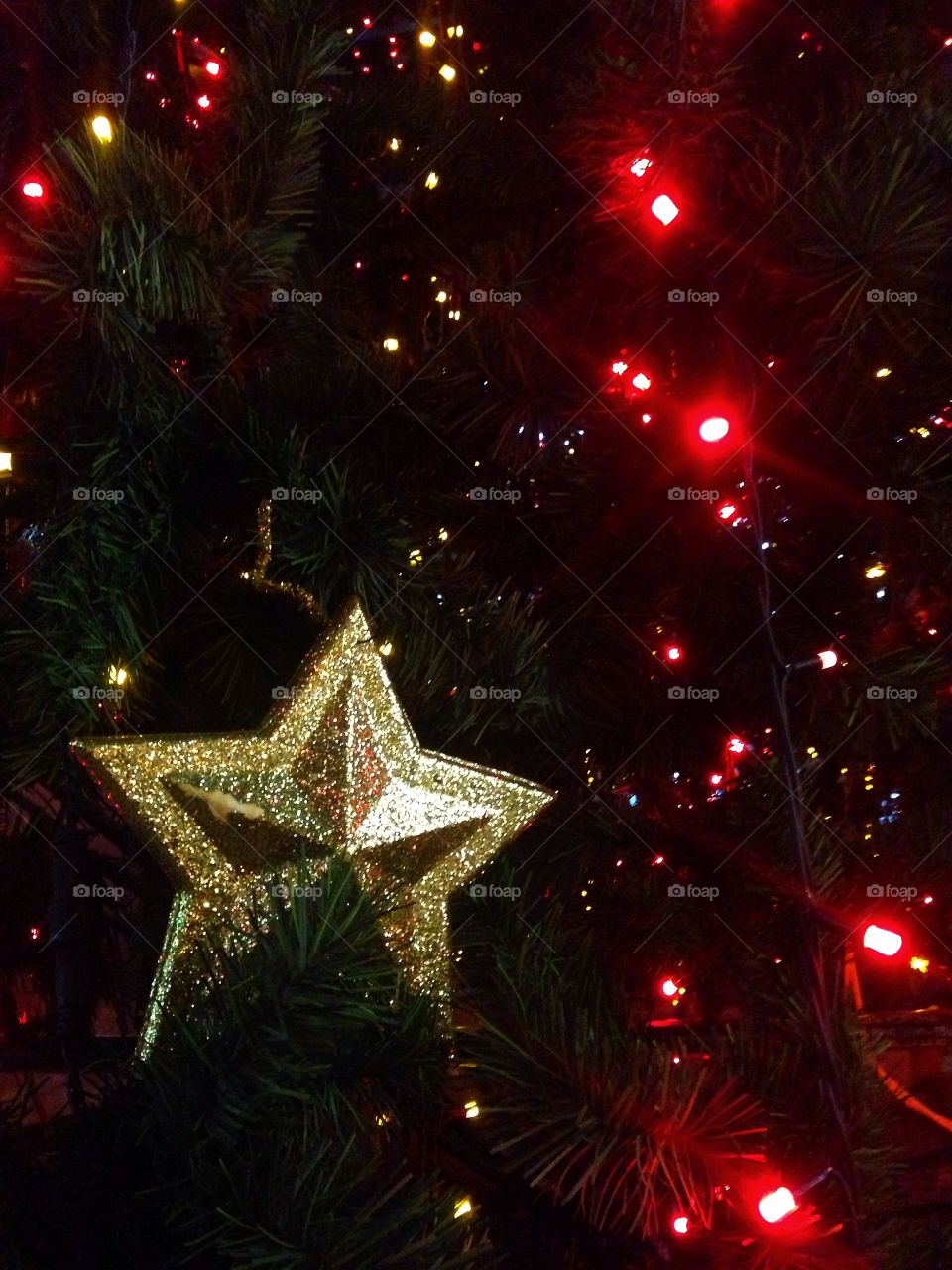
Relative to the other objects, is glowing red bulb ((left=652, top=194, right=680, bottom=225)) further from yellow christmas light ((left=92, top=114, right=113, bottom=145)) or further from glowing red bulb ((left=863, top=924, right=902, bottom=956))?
glowing red bulb ((left=863, top=924, right=902, bottom=956))

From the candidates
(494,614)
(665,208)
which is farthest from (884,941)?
(665,208)

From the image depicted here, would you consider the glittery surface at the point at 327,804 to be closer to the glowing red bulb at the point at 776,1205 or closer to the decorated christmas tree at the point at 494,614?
the decorated christmas tree at the point at 494,614

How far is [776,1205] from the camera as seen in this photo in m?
0.50

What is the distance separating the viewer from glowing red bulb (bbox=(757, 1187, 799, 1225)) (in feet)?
1.64

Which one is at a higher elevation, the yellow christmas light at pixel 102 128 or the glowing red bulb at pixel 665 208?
the glowing red bulb at pixel 665 208

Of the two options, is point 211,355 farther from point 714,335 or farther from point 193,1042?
point 193,1042

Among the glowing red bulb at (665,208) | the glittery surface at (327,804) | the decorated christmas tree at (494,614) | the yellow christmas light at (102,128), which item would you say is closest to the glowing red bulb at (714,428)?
the decorated christmas tree at (494,614)

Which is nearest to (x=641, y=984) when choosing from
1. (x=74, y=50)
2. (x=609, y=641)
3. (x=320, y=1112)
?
(x=609, y=641)

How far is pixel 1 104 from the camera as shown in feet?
2.53

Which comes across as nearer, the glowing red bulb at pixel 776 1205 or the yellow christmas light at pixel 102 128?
the glowing red bulb at pixel 776 1205

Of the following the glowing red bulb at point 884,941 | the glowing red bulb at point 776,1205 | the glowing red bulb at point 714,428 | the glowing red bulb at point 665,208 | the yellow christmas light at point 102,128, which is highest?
the glowing red bulb at point 665,208

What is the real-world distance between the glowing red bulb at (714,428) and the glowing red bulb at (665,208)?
149mm

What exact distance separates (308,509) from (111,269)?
0.19m

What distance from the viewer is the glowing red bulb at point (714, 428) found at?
700 mm
